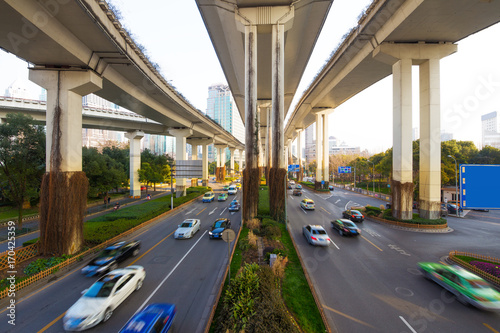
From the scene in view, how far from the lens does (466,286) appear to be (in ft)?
26.9

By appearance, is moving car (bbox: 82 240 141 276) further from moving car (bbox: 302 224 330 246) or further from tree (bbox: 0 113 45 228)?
tree (bbox: 0 113 45 228)

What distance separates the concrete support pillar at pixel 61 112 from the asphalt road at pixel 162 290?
22.1ft

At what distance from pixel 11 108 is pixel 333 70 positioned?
4159 cm

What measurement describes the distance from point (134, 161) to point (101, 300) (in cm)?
3659

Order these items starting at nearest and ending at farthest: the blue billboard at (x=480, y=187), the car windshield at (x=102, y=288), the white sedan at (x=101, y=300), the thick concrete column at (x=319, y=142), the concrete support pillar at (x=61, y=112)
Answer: the white sedan at (x=101, y=300)
the car windshield at (x=102, y=288)
the blue billboard at (x=480, y=187)
the concrete support pillar at (x=61, y=112)
the thick concrete column at (x=319, y=142)

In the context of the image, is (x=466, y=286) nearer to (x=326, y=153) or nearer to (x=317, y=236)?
(x=317, y=236)

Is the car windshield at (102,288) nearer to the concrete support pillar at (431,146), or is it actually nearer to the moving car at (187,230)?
the moving car at (187,230)

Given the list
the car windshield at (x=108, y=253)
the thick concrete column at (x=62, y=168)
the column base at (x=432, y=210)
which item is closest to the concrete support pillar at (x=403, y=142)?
the column base at (x=432, y=210)

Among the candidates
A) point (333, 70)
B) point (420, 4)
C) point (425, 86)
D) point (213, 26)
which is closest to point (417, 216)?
point (425, 86)

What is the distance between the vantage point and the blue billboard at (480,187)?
780 cm

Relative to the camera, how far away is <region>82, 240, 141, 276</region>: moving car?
1058 cm

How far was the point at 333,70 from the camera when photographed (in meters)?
28.9

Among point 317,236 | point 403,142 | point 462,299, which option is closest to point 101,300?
point 317,236

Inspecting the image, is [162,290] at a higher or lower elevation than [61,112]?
lower
